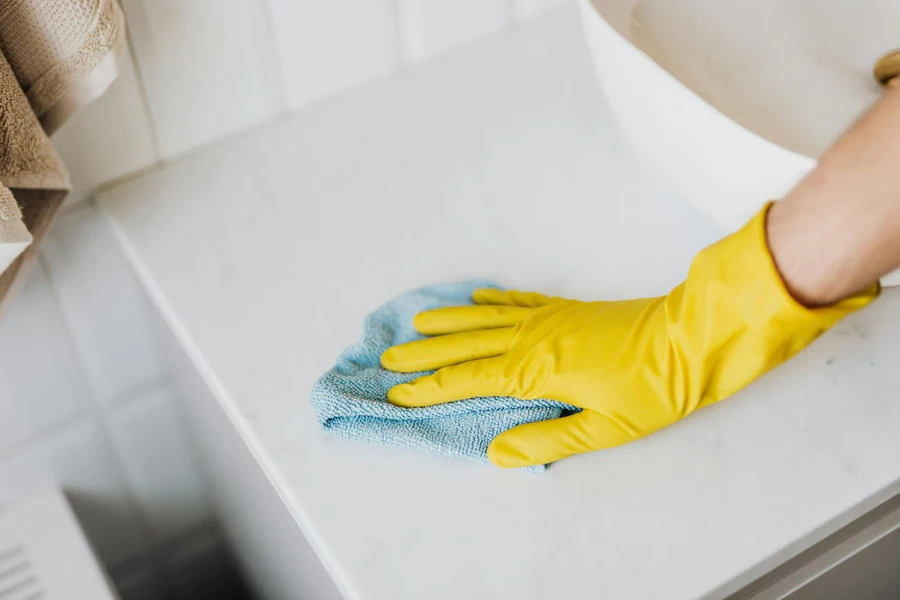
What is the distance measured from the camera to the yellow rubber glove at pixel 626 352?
550mm

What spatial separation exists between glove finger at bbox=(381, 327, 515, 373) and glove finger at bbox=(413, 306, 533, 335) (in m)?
0.01

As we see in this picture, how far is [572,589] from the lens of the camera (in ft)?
1.73

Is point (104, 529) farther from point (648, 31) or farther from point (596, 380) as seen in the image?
point (648, 31)

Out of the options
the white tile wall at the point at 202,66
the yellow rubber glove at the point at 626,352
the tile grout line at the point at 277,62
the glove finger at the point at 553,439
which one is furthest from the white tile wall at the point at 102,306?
the glove finger at the point at 553,439

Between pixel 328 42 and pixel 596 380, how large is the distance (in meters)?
0.44

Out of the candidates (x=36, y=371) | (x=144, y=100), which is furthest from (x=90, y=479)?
(x=144, y=100)

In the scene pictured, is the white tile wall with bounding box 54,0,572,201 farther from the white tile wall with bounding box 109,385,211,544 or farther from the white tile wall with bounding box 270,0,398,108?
the white tile wall with bounding box 109,385,211,544

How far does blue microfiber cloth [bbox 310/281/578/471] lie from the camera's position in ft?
1.94

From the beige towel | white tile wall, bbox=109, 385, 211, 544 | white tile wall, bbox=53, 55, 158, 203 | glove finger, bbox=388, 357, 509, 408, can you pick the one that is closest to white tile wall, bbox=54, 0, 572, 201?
white tile wall, bbox=53, 55, 158, 203

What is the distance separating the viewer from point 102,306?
81 centimetres

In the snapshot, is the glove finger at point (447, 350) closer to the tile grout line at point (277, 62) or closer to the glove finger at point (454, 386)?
the glove finger at point (454, 386)

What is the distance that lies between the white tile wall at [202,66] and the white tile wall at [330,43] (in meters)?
0.02

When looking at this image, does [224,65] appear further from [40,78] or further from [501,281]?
[501,281]

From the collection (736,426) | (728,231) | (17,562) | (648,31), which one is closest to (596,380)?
(736,426)
